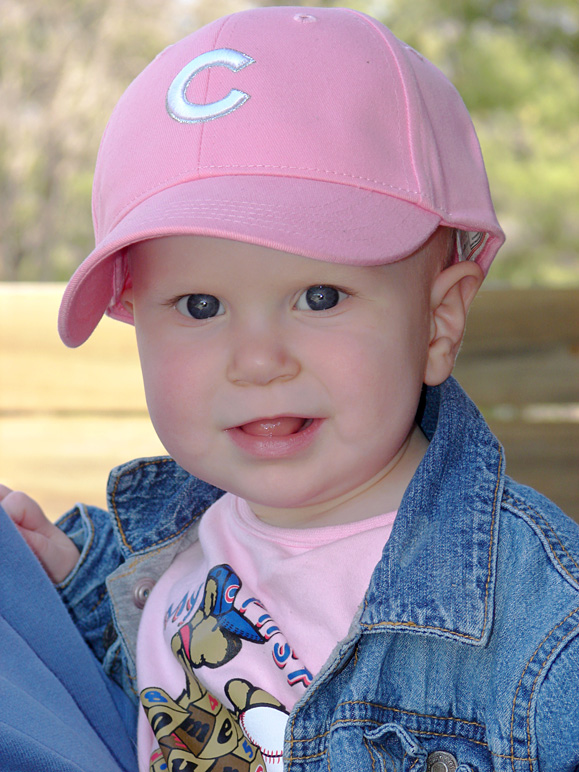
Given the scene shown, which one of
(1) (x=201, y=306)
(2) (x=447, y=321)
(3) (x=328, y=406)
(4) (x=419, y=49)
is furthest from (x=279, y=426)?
(4) (x=419, y=49)

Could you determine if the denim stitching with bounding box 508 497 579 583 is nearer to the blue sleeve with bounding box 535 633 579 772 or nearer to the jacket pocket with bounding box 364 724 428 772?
the blue sleeve with bounding box 535 633 579 772

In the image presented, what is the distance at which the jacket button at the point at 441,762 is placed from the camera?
0.96 m

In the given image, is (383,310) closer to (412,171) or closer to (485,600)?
(412,171)

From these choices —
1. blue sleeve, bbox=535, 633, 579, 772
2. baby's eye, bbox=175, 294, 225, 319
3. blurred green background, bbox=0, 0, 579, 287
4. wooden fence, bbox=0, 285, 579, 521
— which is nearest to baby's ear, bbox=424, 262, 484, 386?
baby's eye, bbox=175, 294, 225, 319

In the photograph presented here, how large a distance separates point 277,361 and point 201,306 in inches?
5.1

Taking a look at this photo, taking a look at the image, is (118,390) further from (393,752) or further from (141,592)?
(393,752)

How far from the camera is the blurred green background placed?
6.65 meters

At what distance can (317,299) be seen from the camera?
1006mm

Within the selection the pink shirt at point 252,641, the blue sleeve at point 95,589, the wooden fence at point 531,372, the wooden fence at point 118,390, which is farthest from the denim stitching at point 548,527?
the wooden fence at point 531,372

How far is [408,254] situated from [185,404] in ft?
1.06

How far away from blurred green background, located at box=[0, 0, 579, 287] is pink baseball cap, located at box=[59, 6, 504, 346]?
19.4 feet

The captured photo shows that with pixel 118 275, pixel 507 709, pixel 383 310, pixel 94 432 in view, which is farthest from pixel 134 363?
pixel 507 709

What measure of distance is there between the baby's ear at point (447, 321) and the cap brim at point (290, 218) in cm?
14

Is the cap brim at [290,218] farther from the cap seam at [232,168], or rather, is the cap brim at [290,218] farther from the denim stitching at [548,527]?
the denim stitching at [548,527]
